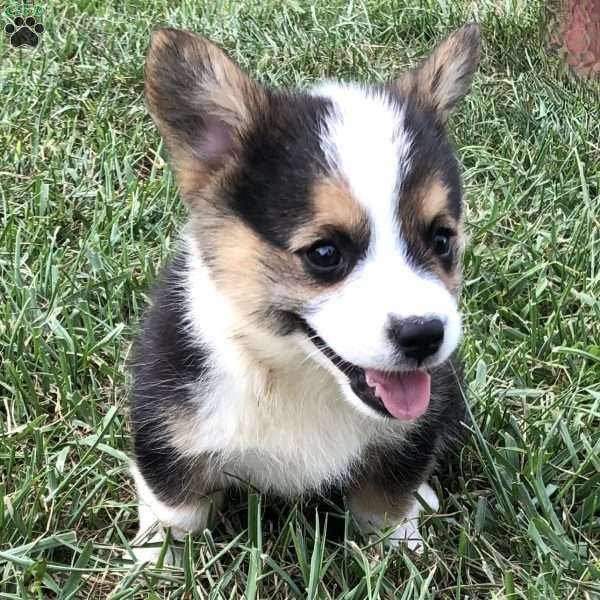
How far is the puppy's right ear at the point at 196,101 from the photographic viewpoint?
224 cm

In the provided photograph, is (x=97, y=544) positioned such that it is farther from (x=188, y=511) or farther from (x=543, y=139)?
(x=543, y=139)

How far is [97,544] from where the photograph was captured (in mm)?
2699

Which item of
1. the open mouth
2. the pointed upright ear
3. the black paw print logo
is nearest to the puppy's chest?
the open mouth

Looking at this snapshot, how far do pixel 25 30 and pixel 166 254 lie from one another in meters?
2.87

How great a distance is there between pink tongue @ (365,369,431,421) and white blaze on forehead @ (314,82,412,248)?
0.41 m

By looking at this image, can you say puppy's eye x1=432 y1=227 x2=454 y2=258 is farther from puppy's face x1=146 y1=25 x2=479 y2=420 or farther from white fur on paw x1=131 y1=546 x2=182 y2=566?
white fur on paw x1=131 y1=546 x2=182 y2=566

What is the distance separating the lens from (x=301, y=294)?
221cm

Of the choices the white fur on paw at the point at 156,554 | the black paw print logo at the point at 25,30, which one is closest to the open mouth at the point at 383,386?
the white fur on paw at the point at 156,554

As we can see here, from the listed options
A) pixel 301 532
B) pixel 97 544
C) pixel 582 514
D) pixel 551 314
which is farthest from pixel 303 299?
pixel 551 314

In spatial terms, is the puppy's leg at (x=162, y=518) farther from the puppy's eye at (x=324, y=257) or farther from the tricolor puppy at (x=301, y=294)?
the puppy's eye at (x=324, y=257)

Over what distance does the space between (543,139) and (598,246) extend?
1087mm

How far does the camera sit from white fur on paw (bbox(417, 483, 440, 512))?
288cm

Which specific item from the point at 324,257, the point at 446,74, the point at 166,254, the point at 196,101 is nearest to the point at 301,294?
the point at 324,257

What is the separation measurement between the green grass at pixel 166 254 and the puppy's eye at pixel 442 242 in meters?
0.86
